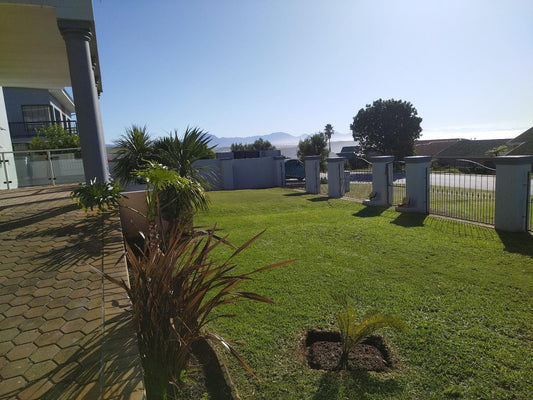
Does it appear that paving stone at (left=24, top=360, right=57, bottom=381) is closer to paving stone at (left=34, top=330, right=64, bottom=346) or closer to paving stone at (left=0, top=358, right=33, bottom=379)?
paving stone at (left=0, top=358, right=33, bottom=379)

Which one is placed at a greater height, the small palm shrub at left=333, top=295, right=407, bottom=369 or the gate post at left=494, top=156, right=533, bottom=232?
the gate post at left=494, top=156, right=533, bottom=232

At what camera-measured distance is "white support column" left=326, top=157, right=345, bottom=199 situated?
48.7 feet

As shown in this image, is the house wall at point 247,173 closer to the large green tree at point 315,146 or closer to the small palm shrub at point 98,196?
the large green tree at point 315,146

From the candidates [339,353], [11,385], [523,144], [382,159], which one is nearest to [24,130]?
[382,159]

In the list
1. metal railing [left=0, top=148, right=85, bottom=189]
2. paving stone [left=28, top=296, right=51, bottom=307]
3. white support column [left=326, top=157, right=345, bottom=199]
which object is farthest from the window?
paving stone [left=28, top=296, right=51, bottom=307]

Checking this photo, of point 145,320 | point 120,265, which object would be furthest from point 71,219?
point 145,320

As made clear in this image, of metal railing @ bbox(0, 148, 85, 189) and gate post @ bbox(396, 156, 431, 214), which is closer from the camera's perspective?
gate post @ bbox(396, 156, 431, 214)

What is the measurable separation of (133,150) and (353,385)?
291 inches

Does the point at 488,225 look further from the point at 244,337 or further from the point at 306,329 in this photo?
the point at 244,337

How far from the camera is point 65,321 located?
106 inches

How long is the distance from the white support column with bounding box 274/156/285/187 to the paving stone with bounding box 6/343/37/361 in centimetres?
2020

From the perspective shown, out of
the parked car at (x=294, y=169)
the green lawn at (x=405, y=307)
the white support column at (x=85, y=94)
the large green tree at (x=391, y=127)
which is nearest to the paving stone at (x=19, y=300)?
the green lawn at (x=405, y=307)

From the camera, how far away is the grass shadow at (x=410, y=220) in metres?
8.99

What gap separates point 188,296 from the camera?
2752 millimetres
